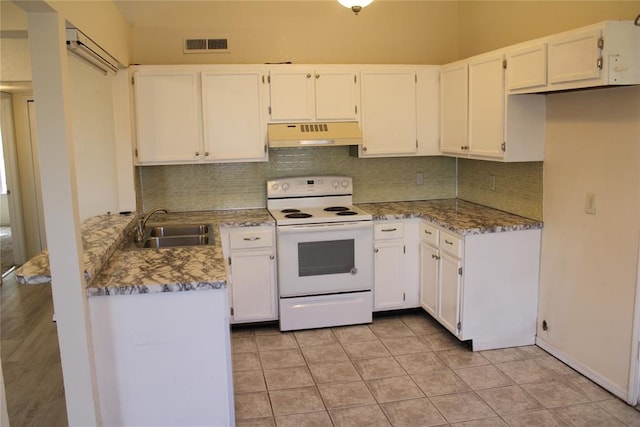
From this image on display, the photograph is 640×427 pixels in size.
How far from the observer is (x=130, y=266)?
2.77 metres

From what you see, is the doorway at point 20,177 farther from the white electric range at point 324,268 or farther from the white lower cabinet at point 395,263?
the white lower cabinet at point 395,263

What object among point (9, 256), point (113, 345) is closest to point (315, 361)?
point (113, 345)

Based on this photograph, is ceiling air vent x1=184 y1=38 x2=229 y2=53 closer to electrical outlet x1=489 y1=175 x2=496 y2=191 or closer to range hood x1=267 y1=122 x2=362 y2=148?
range hood x1=267 y1=122 x2=362 y2=148

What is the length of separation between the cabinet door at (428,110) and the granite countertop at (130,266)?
202cm

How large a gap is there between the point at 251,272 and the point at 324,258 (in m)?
0.59

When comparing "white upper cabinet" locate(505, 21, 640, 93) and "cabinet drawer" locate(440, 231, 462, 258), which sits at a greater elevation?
"white upper cabinet" locate(505, 21, 640, 93)

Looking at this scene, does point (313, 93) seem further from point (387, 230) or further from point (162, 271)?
point (162, 271)

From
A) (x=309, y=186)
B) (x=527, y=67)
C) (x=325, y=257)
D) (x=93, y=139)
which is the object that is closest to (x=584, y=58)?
(x=527, y=67)

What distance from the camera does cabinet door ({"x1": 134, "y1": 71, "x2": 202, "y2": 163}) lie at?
4066 millimetres

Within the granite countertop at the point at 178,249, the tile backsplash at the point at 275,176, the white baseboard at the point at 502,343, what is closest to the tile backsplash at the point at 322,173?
the tile backsplash at the point at 275,176

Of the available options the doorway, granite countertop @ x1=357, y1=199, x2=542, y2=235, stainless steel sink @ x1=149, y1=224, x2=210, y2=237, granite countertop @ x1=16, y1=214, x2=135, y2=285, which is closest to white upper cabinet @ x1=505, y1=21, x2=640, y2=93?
granite countertop @ x1=357, y1=199, x2=542, y2=235

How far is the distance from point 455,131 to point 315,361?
7.12ft

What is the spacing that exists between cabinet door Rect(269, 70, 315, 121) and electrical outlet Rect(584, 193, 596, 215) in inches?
85.8

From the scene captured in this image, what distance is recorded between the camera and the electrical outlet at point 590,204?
315cm
